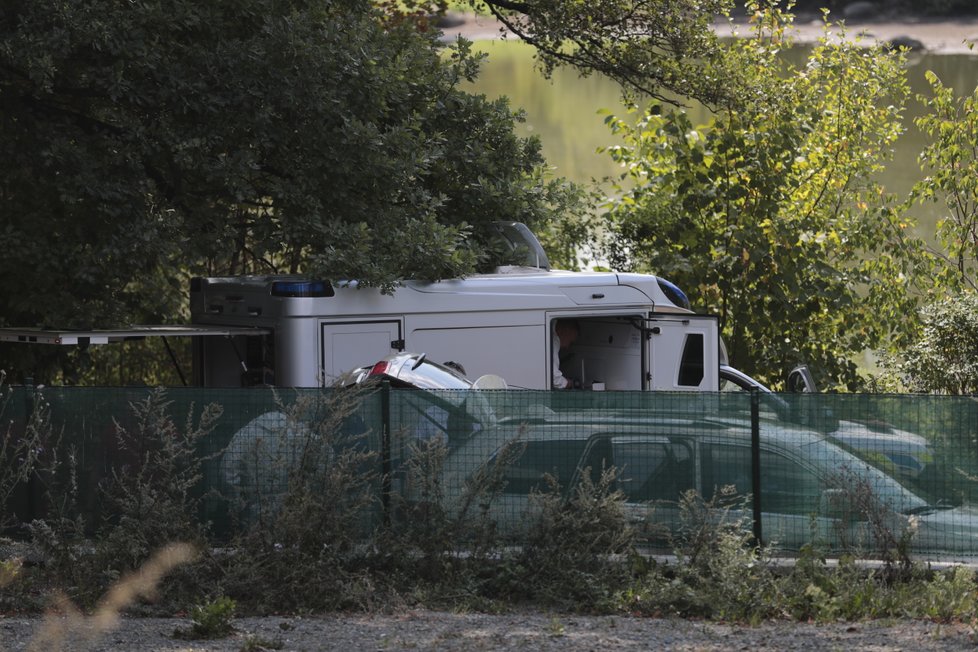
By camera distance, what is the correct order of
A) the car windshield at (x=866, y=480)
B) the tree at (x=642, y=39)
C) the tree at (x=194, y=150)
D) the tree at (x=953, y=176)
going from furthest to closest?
the tree at (x=953, y=176) → the tree at (x=642, y=39) → the tree at (x=194, y=150) → the car windshield at (x=866, y=480)

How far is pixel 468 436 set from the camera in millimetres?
8742

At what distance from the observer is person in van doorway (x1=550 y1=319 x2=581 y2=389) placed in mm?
12266

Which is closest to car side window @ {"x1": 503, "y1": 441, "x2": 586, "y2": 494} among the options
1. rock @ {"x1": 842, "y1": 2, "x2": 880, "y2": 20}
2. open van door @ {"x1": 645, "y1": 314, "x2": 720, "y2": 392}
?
open van door @ {"x1": 645, "y1": 314, "x2": 720, "y2": 392}

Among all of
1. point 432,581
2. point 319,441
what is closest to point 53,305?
point 319,441

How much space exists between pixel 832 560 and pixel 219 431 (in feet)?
14.4

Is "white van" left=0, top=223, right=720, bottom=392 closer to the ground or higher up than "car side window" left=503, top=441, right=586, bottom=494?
higher up

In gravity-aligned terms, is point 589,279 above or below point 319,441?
above

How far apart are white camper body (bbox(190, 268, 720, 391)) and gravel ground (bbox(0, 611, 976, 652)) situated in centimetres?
297

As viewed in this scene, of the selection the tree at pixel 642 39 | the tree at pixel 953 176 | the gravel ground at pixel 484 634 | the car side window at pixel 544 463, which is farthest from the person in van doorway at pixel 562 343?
the tree at pixel 953 176

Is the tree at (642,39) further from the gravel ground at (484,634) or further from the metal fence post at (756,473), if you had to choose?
the gravel ground at (484,634)

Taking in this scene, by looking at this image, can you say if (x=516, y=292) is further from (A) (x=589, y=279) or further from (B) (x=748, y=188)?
(B) (x=748, y=188)

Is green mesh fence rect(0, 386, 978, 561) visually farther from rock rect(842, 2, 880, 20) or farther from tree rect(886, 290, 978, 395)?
rock rect(842, 2, 880, 20)

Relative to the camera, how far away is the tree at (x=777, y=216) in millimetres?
16047

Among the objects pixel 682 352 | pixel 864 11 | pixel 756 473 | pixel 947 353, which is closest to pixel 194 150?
pixel 682 352
